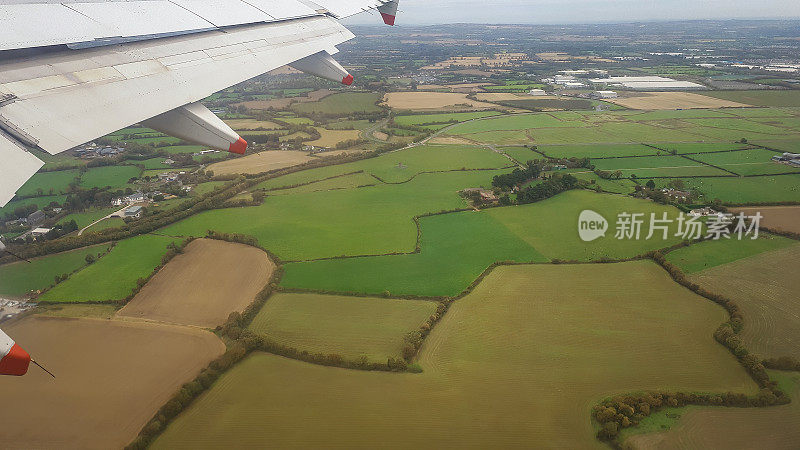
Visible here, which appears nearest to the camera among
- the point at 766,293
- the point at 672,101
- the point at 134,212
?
the point at 766,293

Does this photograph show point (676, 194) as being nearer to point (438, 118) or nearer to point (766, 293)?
point (766, 293)

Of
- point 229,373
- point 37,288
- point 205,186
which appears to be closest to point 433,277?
point 229,373

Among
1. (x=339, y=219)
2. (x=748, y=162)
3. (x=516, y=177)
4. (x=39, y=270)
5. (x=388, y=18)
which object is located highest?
(x=388, y=18)

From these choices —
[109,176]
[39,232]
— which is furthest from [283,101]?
[39,232]

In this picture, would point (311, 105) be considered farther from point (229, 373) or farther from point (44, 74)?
point (44, 74)

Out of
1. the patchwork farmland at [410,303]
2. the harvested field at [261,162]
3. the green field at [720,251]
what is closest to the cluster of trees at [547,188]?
the patchwork farmland at [410,303]

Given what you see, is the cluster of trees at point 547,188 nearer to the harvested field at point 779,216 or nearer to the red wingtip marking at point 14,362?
the harvested field at point 779,216
